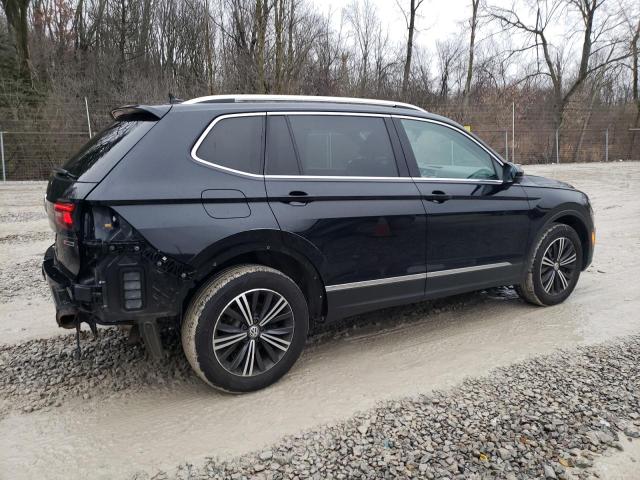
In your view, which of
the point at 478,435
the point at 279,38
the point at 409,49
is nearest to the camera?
the point at 478,435

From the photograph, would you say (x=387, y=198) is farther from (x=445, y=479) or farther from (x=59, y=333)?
(x=59, y=333)

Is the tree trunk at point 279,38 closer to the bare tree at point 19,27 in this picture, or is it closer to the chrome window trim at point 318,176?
the bare tree at point 19,27

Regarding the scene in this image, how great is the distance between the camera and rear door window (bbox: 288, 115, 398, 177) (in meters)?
3.62

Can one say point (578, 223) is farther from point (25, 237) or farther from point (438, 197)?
point (25, 237)

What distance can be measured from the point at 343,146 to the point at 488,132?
21.6 metres

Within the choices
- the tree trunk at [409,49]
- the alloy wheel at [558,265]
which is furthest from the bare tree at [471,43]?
the alloy wheel at [558,265]

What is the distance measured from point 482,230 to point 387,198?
3.46ft

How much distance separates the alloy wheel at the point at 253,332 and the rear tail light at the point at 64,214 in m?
1.07

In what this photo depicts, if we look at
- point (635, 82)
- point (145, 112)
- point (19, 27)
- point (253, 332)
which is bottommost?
point (253, 332)

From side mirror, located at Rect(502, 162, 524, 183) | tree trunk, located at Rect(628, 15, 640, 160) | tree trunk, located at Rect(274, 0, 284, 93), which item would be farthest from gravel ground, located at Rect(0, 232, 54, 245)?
tree trunk, located at Rect(628, 15, 640, 160)

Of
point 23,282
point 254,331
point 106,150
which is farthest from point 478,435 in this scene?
point 23,282

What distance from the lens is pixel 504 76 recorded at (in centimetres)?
3045

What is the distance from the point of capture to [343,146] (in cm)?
378

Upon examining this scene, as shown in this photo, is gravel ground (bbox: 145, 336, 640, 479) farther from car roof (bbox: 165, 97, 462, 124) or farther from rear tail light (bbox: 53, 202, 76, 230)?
car roof (bbox: 165, 97, 462, 124)
